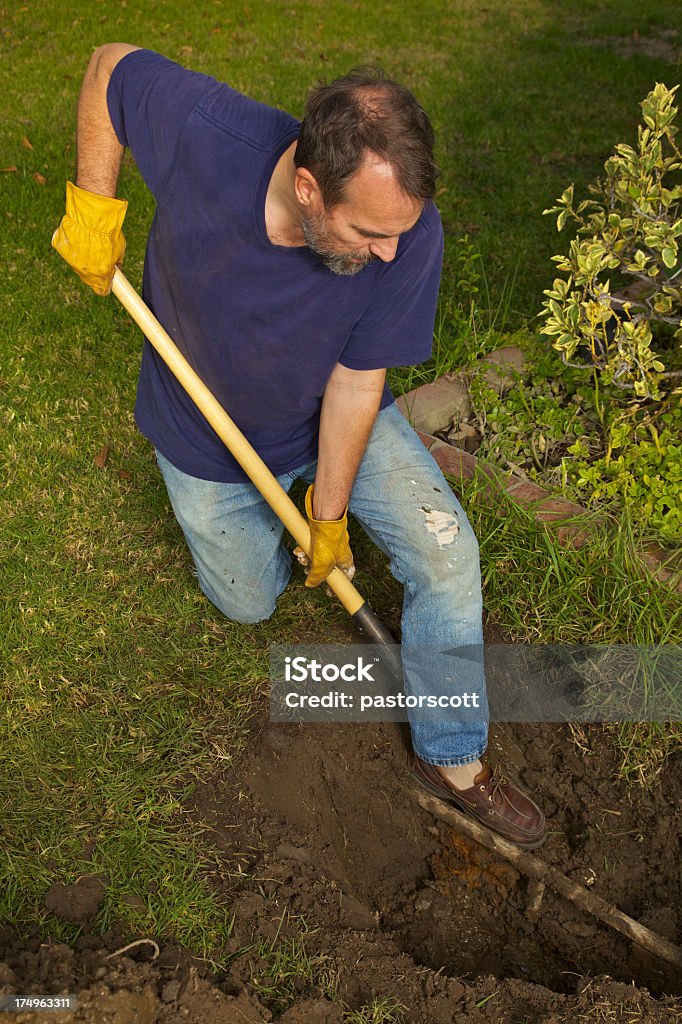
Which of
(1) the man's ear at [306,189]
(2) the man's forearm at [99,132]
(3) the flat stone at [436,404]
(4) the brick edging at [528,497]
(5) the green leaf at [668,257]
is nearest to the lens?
(1) the man's ear at [306,189]

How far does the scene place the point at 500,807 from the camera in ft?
8.70

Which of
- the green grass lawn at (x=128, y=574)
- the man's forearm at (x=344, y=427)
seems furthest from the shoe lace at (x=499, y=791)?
the man's forearm at (x=344, y=427)

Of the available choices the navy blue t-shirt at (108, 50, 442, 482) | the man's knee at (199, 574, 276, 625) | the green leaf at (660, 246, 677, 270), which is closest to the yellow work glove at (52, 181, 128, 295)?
Answer: the navy blue t-shirt at (108, 50, 442, 482)

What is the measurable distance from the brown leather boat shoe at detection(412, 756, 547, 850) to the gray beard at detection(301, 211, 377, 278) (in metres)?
1.38

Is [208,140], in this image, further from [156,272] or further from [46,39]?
[46,39]

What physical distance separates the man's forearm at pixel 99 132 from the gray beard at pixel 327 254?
759 mm

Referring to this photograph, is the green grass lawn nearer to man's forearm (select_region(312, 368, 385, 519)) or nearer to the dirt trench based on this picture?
the dirt trench

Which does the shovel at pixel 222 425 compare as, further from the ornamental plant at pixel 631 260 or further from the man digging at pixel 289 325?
the ornamental plant at pixel 631 260

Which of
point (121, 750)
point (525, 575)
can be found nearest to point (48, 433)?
point (121, 750)

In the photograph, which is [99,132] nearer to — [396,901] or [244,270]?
[244,270]

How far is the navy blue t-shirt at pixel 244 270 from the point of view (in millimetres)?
2459

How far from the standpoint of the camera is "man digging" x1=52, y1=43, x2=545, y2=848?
2.46m

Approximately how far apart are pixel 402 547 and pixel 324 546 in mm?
218

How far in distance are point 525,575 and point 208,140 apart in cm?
162
